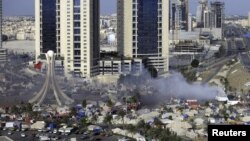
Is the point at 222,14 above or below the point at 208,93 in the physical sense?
above

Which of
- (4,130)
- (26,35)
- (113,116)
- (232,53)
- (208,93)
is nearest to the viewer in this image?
(4,130)

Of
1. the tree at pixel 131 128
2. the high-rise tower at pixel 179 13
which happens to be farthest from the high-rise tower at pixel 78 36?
the high-rise tower at pixel 179 13

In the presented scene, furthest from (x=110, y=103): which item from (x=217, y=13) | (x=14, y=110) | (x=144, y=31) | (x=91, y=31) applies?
(x=217, y=13)

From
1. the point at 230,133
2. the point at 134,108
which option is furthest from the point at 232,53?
the point at 230,133

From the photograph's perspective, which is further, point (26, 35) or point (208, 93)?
point (26, 35)

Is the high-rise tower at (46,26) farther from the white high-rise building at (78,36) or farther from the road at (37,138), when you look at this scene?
the road at (37,138)

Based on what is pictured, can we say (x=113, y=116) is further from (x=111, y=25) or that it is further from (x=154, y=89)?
(x=111, y=25)

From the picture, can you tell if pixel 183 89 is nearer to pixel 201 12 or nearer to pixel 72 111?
pixel 72 111

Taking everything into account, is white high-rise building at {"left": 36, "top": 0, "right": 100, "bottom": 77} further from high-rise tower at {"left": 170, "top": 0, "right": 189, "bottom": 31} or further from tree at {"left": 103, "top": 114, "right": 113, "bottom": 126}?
high-rise tower at {"left": 170, "top": 0, "right": 189, "bottom": 31}
